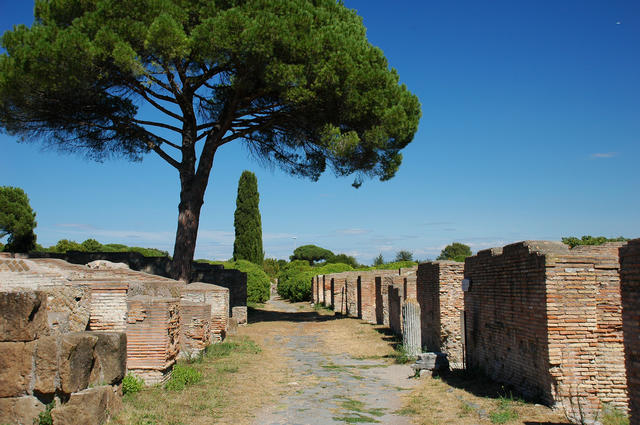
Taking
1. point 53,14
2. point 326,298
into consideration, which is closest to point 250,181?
point 326,298

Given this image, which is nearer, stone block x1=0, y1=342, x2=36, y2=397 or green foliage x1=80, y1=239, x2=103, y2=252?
stone block x1=0, y1=342, x2=36, y2=397

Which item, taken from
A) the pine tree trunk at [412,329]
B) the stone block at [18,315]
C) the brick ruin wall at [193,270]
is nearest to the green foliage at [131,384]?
the stone block at [18,315]

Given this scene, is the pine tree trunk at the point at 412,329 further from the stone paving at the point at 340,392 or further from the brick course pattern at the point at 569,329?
the brick course pattern at the point at 569,329

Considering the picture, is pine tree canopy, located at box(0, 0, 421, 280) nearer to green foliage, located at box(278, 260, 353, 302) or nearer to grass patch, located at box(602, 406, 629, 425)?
grass patch, located at box(602, 406, 629, 425)

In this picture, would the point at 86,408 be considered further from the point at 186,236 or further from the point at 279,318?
the point at 279,318

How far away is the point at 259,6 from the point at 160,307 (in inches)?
397

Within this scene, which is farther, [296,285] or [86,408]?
[296,285]

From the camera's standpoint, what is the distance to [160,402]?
6203 millimetres

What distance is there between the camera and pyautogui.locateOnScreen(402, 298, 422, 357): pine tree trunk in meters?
10.8

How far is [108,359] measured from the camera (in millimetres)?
5387

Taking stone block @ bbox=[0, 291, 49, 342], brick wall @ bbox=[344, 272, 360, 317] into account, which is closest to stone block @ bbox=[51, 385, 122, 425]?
stone block @ bbox=[0, 291, 49, 342]

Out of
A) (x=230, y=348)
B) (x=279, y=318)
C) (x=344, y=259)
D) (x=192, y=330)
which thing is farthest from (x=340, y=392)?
(x=344, y=259)

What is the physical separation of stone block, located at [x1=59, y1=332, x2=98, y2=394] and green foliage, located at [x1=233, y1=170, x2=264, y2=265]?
34.6 metres

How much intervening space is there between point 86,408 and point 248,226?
35.3 m
